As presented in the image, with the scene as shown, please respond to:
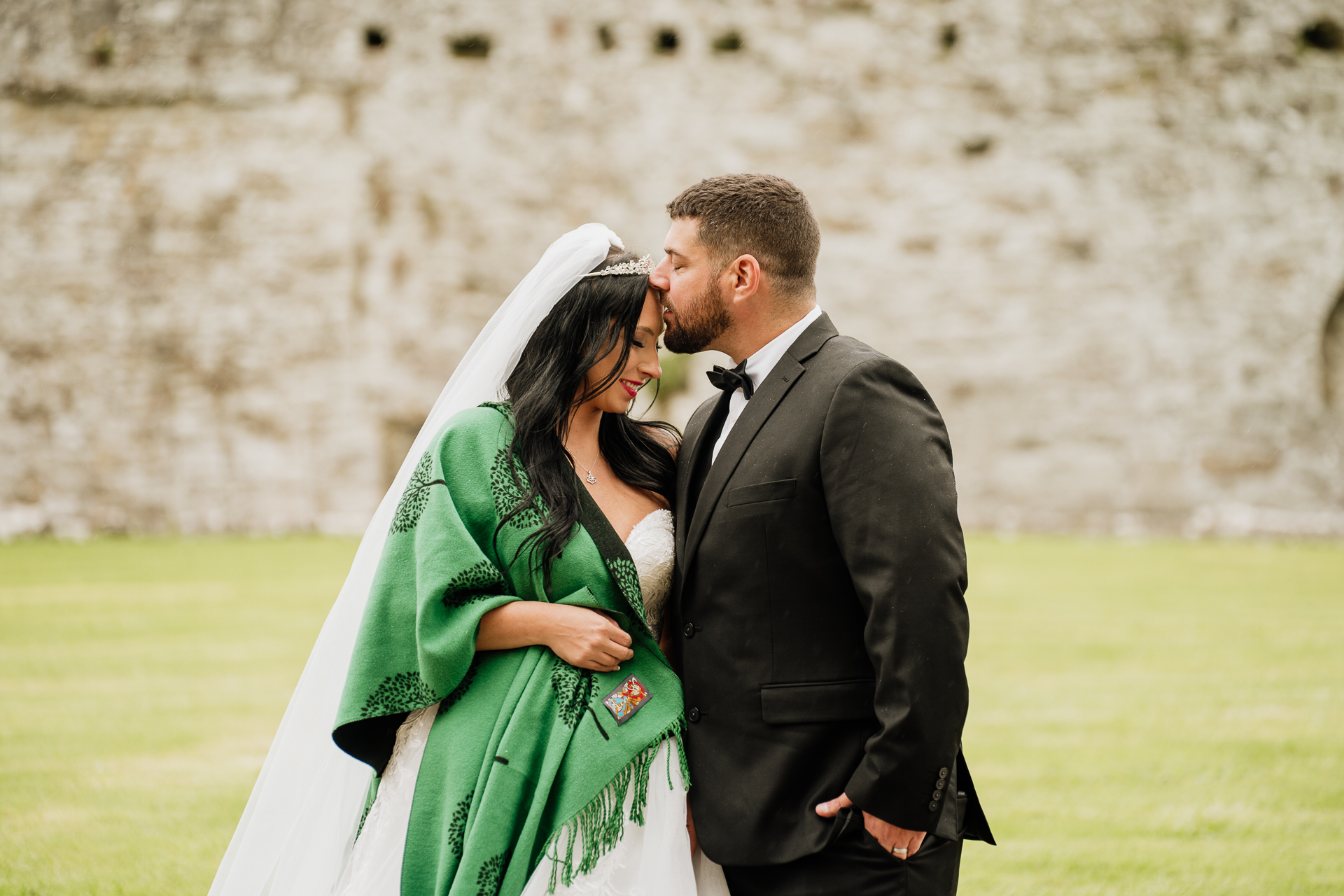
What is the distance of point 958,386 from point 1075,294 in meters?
2.42

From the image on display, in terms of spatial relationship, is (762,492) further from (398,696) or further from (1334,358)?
(1334,358)

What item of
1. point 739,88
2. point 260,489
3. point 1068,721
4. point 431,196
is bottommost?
point 260,489

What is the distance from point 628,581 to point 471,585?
0.34 meters

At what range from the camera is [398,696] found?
2316mm

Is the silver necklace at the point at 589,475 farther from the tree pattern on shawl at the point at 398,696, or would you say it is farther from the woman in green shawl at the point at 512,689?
the tree pattern on shawl at the point at 398,696

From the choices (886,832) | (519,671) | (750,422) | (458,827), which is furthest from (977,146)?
(458,827)

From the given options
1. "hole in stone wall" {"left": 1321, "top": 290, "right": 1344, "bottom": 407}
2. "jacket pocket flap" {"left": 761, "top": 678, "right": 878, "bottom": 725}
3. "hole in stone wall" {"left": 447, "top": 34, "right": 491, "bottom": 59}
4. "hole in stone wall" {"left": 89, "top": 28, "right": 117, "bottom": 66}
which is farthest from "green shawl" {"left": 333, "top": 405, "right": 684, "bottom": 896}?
"hole in stone wall" {"left": 1321, "top": 290, "right": 1344, "bottom": 407}

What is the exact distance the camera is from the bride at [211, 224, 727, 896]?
221 centimetres

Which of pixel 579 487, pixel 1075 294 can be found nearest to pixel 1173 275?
pixel 1075 294

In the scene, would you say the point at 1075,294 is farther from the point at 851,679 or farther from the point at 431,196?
the point at 851,679

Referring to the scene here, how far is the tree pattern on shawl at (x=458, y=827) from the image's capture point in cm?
220

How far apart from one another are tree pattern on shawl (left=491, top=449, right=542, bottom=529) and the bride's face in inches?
12.6

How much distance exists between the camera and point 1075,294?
1755 centimetres

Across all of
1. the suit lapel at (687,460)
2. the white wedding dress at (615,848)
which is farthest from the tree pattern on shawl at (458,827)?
the suit lapel at (687,460)
